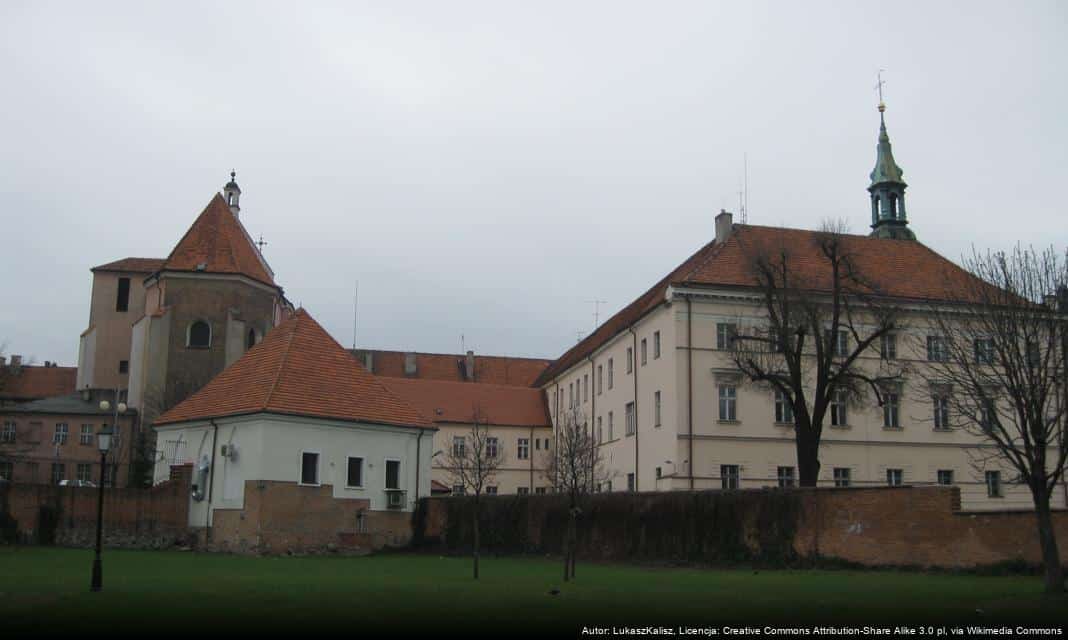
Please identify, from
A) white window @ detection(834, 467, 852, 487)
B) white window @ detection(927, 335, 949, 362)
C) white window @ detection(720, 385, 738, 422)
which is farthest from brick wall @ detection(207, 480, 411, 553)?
white window @ detection(927, 335, 949, 362)

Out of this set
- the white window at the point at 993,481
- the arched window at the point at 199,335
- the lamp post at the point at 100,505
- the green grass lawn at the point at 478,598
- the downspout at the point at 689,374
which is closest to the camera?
the green grass lawn at the point at 478,598

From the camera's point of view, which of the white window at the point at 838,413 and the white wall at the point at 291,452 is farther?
the white window at the point at 838,413

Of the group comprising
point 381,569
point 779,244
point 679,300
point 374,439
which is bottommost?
point 381,569

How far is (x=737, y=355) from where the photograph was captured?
142 feet

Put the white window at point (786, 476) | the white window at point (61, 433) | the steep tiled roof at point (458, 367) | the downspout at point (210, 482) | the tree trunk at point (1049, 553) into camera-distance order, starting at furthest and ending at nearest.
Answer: the steep tiled roof at point (458, 367) < the white window at point (61, 433) < the white window at point (786, 476) < the downspout at point (210, 482) < the tree trunk at point (1049, 553)

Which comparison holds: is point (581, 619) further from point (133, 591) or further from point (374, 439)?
point (374, 439)

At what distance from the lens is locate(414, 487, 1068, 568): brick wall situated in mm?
28203

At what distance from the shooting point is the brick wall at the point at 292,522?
38.2 m

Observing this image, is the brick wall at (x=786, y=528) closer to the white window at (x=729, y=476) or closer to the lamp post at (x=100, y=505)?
the white window at (x=729, y=476)

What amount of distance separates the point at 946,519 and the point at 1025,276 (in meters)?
7.14

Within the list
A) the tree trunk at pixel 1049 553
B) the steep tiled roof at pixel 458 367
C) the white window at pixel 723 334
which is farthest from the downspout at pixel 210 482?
the steep tiled roof at pixel 458 367

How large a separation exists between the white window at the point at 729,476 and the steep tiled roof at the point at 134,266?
4629 cm

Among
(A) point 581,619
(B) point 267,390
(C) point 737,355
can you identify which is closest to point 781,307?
(C) point 737,355

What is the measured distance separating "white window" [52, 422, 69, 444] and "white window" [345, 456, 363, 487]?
120 feet
